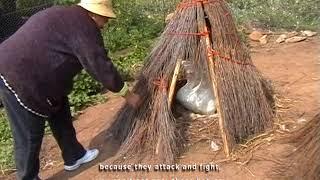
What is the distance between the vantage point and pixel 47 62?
3.51 metres

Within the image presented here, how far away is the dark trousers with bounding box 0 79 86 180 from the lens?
3.58m

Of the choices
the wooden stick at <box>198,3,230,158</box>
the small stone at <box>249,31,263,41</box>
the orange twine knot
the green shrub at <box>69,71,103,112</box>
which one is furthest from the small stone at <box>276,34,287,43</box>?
the orange twine knot

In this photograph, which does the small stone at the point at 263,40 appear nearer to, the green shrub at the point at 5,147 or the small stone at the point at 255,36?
the small stone at the point at 255,36

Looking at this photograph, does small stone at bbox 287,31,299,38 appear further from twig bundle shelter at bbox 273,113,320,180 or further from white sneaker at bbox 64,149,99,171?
white sneaker at bbox 64,149,99,171

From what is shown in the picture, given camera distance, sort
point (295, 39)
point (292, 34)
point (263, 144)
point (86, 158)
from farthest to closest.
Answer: point (292, 34), point (295, 39), point (86, 158), point (263, 144)

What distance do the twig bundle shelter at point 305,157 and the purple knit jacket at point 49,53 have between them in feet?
4.67

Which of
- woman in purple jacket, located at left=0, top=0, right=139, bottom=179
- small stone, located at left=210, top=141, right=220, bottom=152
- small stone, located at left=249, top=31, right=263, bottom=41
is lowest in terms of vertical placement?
small stone, located at left=210, top=141, right=220, bottom=152

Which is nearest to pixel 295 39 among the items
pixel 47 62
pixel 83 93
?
pixel 83 93

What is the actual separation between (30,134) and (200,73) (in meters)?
1.54

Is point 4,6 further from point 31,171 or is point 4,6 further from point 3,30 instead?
point 31,171

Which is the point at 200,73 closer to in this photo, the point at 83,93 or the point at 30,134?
the point at 30,134

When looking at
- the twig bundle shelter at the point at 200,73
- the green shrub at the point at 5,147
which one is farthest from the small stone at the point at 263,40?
the green shrub at the point at 5,147

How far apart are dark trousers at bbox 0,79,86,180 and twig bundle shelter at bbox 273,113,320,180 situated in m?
1.69

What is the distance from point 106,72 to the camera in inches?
139
